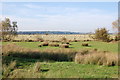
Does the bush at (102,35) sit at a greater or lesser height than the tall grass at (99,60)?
greater

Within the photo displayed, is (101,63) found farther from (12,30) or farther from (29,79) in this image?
(12,30)

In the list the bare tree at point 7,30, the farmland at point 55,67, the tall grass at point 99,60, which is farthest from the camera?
the bare tree at point 7,30

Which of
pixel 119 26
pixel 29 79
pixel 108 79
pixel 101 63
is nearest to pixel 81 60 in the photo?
pixel 101 63

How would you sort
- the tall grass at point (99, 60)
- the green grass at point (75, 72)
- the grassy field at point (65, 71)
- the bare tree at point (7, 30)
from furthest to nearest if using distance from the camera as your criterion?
the bare tree at point (7, 30), the tall grass at point (99, 60), the green grass at point (75, 72), the grassy field at point (65, 71)

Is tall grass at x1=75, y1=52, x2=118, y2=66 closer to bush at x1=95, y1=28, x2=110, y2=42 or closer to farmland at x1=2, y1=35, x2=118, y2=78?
farmland at x1=2, y1=35, x2=118, y2=78

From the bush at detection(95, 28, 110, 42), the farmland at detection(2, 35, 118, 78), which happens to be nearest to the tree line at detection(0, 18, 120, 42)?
the bush at detection(95, 28, 110, 42)

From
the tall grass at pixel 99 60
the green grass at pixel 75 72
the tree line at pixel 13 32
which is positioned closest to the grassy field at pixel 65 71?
the green grass at pixel 75 72

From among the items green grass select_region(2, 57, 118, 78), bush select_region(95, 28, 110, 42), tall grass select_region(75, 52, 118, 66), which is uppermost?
bush select_region(95, 28, 110, 42)

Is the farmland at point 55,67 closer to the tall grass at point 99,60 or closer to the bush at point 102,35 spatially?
the tall grass at point 99,60

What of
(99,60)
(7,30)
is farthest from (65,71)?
(7,30)

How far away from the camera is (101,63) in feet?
38.3

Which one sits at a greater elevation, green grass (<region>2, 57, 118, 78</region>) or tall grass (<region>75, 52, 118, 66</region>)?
tall grass (<region>75, 52, 118, 66</region>)

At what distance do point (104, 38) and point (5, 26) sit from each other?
950 inches

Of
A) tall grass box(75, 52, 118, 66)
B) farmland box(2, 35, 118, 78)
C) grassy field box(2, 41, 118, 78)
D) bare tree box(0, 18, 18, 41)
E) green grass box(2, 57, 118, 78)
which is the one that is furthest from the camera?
bare tree box(0, 18, 18, 41)
